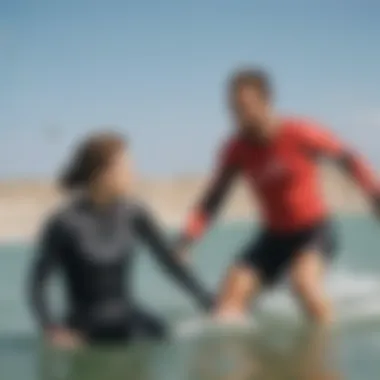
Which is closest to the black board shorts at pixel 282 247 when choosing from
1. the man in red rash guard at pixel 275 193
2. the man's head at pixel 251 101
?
the man in red rash guard at pixel 275 193

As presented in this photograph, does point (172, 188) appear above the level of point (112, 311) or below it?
above

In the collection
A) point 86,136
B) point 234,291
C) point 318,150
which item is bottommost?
point 234,291

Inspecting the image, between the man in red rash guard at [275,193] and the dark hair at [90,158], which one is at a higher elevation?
the dark hair at [90,158]

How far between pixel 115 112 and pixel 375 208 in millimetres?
394

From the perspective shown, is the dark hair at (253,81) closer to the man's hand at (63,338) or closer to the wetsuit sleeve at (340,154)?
the wetsuit sleeve at (340,154)

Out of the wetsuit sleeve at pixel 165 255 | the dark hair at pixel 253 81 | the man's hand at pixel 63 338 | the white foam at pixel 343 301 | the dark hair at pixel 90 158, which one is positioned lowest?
the white foam at pixel 343 301

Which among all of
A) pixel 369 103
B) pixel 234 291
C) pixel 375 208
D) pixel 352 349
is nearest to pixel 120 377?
pixel 234 291

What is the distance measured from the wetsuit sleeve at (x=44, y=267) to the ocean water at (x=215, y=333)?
0.07ft

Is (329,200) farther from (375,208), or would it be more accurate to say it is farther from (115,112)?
(115,112)

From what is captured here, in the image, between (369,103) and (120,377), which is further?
(369,103)

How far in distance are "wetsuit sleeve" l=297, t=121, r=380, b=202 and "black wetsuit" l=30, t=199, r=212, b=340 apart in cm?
25

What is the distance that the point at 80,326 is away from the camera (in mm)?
1169

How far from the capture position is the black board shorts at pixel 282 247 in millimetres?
1187

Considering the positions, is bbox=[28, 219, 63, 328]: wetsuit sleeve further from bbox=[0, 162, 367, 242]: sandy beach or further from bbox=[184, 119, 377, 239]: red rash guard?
bbox=[184, 119, 377, 239]: red rash guard
